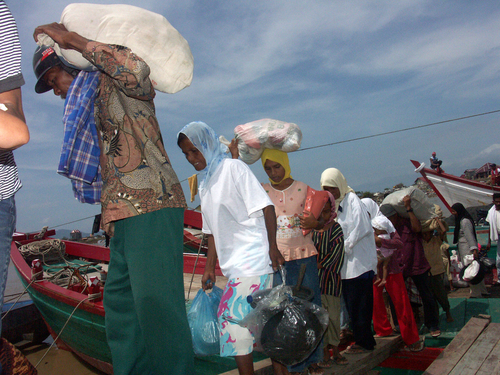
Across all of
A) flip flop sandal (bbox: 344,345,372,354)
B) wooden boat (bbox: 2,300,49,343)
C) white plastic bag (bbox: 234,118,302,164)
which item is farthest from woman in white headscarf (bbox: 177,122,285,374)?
wooden boat (bbox: 2,300,49,343)

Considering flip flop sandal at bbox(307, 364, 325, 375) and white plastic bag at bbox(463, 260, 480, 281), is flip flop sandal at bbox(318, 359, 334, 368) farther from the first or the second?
white plastic bag at bbox(463, 260, 480, 281)

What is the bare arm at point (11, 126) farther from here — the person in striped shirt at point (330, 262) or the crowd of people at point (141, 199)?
the person in striped shirt at point (330, 262)

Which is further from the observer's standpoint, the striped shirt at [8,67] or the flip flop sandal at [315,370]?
the flip flop sandal at [315,370]

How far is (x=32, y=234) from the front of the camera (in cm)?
814

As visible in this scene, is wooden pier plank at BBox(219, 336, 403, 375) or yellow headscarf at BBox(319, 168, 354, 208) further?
yellow headscarf at BBox(319, 168, 354, 208)

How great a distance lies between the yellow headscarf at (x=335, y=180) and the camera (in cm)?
359

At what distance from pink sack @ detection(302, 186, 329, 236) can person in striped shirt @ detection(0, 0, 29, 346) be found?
1922mm

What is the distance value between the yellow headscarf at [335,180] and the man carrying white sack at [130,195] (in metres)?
2.12

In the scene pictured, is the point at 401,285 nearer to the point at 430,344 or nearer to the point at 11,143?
the point at 430,344

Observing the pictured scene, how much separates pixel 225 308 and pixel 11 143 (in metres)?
1.37

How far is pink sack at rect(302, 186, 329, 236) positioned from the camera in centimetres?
273

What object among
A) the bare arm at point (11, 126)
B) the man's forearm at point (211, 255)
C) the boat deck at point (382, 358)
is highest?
the bare arm at point (11, 126)

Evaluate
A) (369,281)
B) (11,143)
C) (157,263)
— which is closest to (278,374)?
(157,263)

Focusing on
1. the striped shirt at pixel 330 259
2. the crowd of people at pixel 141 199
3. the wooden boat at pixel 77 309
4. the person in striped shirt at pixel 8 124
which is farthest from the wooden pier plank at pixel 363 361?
the person in striped shirt at pixel 8 124
